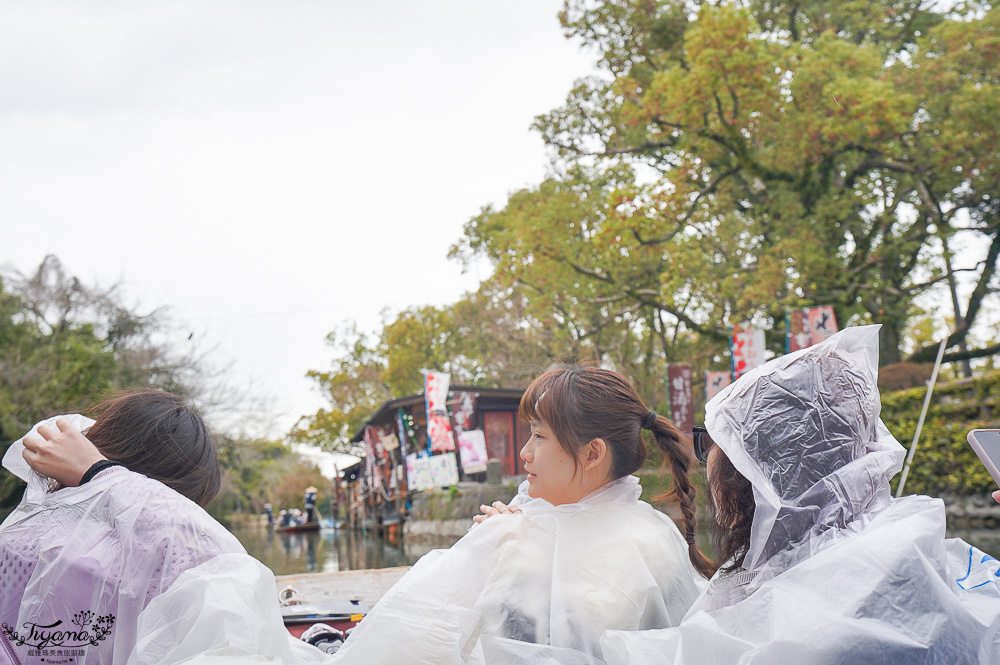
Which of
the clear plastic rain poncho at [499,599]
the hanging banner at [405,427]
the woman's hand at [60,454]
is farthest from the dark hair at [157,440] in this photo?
the hanging banner at [405,427]

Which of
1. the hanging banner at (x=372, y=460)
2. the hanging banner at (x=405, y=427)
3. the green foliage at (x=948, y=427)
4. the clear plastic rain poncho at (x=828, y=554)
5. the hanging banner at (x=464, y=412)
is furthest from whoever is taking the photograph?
the hanging banner at (x=372, y=460)

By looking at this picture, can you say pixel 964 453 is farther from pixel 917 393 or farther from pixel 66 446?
pixel 66 446

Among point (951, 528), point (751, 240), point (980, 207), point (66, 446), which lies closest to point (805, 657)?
point (66, 446)

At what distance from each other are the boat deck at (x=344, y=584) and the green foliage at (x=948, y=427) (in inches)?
384

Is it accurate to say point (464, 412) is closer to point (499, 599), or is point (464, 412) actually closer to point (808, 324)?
point (808, 324)

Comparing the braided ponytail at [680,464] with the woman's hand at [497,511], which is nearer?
the woman's hand at [497,511]

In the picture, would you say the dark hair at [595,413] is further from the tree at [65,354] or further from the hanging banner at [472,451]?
the hanging banner at [472,451]

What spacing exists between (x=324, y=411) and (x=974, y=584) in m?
28.0

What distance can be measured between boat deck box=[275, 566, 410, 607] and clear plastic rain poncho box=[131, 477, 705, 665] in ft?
6.59

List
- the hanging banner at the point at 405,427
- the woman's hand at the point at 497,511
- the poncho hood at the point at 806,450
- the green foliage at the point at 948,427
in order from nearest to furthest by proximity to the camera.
Result: 1. the poncho hood at the point at 806,450
2. the woman's hand at the point at 497,511
3. the green foliage at the point at 948,427
4. the hanging banner at the point at 405,427

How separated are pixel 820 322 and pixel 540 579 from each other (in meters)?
10.1

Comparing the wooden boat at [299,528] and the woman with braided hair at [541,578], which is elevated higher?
the woman with braided hair at [541,578]

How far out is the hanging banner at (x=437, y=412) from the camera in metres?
15.6

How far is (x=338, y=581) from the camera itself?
4.19 m
